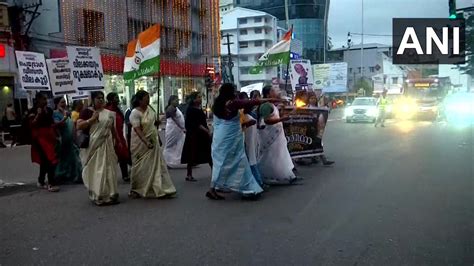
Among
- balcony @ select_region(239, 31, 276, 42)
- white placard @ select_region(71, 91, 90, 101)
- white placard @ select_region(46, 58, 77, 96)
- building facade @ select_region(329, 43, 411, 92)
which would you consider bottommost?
white placard @ select_region(71, 91, 90, 101)

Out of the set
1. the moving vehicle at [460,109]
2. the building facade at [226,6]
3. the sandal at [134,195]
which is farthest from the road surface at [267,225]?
the building facade at [226,6]

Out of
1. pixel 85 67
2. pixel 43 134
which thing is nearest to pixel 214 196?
pixel 43 134

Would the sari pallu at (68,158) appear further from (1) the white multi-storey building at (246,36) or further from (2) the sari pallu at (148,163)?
(1) the white multi-storey building at (246,36)

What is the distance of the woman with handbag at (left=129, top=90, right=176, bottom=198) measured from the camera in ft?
25.0

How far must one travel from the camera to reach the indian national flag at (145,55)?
9.22m

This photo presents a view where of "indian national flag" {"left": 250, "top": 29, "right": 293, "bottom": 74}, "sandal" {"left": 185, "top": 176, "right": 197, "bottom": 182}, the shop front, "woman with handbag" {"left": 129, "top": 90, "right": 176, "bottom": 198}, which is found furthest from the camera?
the shop front

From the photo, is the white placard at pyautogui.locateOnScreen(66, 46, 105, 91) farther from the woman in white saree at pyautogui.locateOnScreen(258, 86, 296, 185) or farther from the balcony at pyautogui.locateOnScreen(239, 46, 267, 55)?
the balcony at pyautogui.locateOnScreen(239, 46, 267, 55)

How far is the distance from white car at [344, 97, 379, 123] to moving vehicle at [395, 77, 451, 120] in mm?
2599

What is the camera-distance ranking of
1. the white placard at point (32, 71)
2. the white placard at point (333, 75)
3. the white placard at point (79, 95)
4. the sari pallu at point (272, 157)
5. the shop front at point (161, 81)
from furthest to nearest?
1. the white placard at point (333, 75)
2. the shop front at point (161, 81)
3. the white placard at point (32, 71)
4. the white placard at point (79, 95)
5. the sari pallu at point (272, 157)

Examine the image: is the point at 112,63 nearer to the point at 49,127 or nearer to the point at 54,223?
the point at 49,127

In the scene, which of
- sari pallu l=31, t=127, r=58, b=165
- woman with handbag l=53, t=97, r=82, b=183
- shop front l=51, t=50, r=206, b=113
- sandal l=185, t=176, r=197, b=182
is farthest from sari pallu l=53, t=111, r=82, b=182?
shop front l=51, t=50, r=206, b=113

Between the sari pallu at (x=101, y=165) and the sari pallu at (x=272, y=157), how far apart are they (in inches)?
99.4

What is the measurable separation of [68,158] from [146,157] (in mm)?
2728

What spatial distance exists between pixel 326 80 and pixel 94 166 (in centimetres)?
5033
